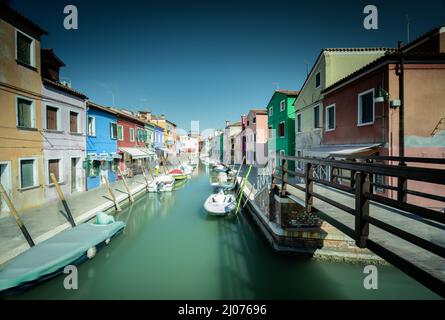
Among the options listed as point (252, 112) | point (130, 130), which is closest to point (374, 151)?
point (130, 130)

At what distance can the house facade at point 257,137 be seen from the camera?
33219 mm

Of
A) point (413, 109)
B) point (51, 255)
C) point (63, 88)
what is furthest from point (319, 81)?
point (51, 255)

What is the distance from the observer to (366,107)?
441 inches

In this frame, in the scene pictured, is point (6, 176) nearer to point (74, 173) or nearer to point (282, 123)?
point (74, 173)

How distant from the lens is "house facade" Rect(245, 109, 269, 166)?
33.2m

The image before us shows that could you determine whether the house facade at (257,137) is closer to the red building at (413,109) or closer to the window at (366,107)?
the window at (366,107)

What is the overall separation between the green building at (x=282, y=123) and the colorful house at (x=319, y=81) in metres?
3.65

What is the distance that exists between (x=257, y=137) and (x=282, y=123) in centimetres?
939

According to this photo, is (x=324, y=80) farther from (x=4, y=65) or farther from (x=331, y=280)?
(x=4, y=65)

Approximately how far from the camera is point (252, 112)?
36.2 metres

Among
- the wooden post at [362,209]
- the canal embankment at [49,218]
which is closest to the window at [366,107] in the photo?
the wooden post at [362,209]

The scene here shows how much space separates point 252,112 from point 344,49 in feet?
71.3

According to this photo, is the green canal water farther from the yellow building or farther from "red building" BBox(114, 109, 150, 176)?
"red building" BBox(114, 109, 150, 176)
